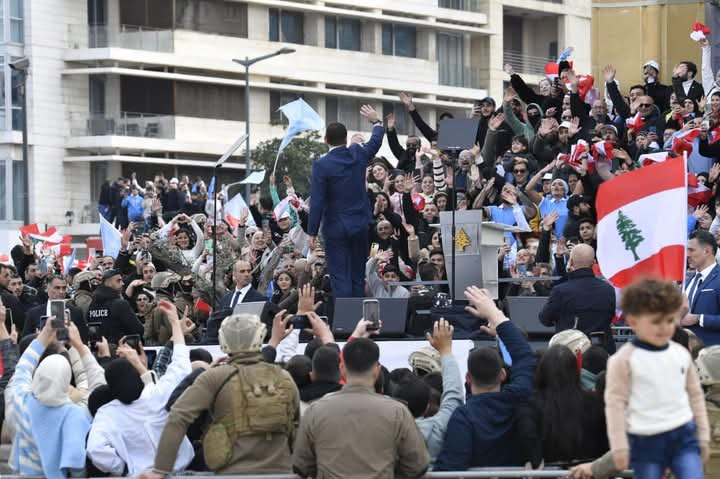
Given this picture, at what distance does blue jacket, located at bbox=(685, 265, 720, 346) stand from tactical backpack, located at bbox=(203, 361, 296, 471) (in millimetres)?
4411

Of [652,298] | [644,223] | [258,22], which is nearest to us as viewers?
[652,298]

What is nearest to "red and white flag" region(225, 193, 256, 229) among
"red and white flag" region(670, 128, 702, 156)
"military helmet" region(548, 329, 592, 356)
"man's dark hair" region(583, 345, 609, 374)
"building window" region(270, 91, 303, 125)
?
"red and white flag" region(670, 128, 702, 156)

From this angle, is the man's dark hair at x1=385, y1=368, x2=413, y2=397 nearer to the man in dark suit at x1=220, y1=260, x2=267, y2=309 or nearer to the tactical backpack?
the tactical backpack

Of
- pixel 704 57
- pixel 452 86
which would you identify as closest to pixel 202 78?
pixel 452 86

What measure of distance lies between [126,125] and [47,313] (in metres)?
47.8

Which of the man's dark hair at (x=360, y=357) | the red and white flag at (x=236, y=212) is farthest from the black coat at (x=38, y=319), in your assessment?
the red and white flag at (x=236, y=212)

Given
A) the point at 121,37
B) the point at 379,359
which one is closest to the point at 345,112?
the point at 121,37

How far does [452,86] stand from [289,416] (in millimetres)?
65684

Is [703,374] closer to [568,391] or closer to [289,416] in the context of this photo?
[568,391]

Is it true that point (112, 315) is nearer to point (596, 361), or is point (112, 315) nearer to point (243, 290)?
point (243, 290)

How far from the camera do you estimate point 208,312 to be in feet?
63.6

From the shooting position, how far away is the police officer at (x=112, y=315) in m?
17.0

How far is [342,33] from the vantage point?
7125 centimetres

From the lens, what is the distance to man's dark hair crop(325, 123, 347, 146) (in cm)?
1658
